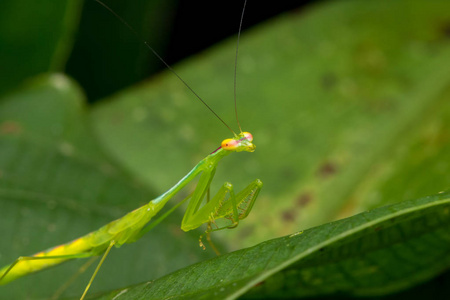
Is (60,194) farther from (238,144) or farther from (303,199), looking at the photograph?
(303,199)

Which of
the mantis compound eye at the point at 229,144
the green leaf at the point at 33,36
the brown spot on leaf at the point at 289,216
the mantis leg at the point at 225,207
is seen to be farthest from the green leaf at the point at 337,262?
the green leaf at the point at 33,36

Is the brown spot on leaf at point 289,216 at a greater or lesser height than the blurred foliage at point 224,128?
lesser

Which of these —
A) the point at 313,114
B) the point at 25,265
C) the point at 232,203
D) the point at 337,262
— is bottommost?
the point at 337,262

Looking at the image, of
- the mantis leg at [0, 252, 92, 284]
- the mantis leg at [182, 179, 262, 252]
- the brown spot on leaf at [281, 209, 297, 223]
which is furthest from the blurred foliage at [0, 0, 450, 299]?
the mantis leg at [182, 179, 262, 252]

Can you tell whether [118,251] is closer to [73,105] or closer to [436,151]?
[73,105]

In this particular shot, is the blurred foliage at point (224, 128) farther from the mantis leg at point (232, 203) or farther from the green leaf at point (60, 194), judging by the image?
the mantis leg at point (232, 203)

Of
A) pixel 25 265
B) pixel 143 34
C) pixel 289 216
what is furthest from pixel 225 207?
pixel 143 34
